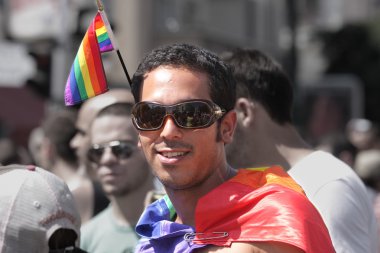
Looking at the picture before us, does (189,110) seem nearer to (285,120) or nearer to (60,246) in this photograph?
(60,246)

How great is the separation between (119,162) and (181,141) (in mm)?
2281

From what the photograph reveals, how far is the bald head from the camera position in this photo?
5285mm

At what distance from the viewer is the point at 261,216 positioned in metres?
2.75

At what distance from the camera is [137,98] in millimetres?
2990

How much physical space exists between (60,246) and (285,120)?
1.55 meters

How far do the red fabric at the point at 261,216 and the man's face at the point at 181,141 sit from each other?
0.28ft

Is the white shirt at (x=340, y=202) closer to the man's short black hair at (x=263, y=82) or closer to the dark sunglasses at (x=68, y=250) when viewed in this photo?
the man's short black hair at (x=263, y=82)

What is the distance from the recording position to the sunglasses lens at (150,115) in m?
2.86

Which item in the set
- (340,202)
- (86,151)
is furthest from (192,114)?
(86,151)

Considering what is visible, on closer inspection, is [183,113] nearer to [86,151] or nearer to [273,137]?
[273,137]

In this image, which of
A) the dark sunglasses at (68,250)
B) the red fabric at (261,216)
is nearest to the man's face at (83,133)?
the dark sunglasses at (68,250)

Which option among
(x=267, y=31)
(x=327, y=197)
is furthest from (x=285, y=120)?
(x=267, y=31)

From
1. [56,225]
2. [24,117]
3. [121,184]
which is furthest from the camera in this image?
[24,117]

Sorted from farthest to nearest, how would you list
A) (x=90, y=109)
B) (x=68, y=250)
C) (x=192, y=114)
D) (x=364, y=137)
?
(x=364, y=137), (x=90, y=109), (x=68, y=250), (x=192, y=114)
